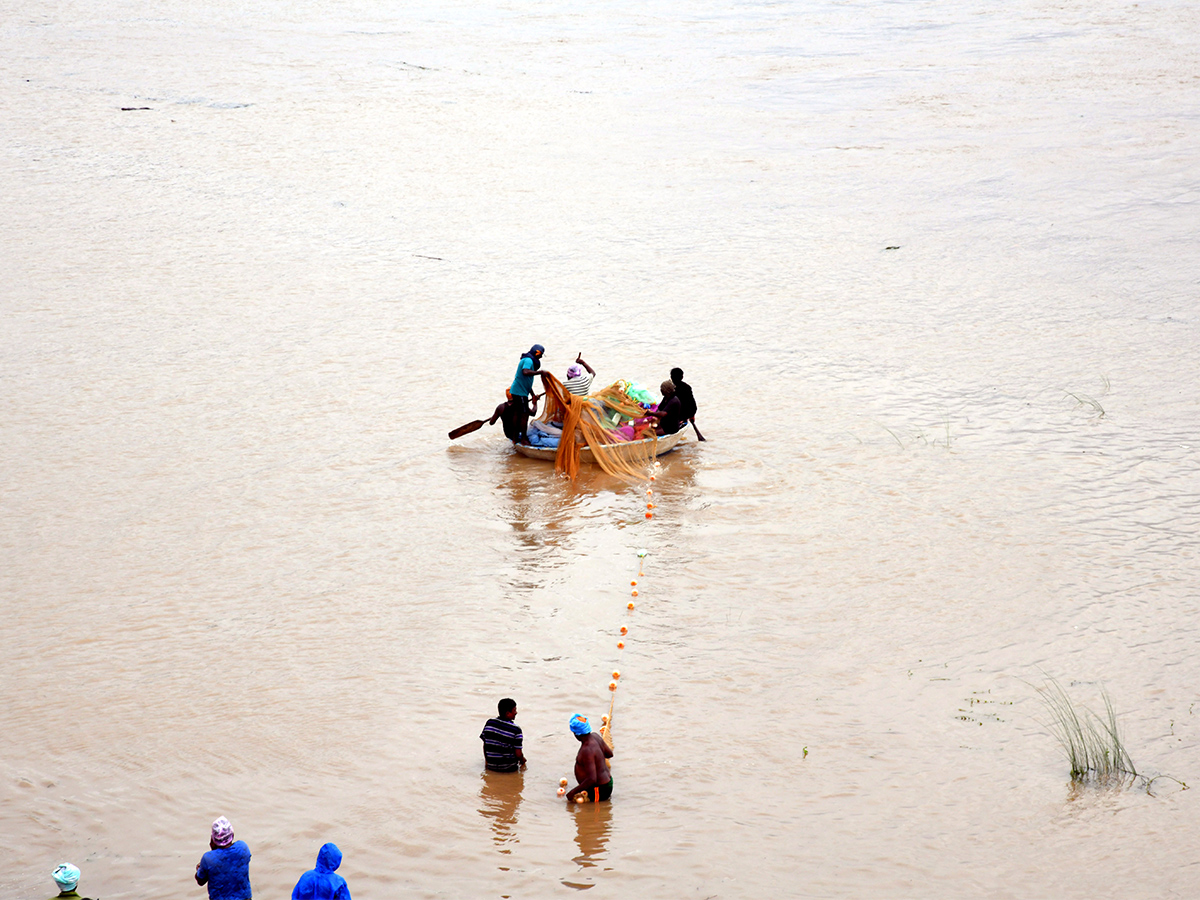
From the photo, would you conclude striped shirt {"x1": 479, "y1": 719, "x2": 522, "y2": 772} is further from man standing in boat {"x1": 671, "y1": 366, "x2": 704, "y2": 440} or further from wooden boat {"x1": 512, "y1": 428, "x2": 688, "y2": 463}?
man standing in boat {"x1": 671, "y1": 366, "x2": 704, "y2": 440}

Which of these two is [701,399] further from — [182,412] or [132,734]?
[132,734]

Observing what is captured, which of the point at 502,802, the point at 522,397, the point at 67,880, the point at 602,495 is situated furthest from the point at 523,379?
the point at 67,880

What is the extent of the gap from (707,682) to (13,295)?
14.4 m

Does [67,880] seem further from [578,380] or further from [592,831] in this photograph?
[578,380]

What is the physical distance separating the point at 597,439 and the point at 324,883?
733 cm

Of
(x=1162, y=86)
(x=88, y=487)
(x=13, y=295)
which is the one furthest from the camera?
(x=1162, y=86)

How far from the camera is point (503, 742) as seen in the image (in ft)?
23.4

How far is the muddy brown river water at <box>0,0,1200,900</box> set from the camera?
683 centimetres

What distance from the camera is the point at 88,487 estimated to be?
12.2 m

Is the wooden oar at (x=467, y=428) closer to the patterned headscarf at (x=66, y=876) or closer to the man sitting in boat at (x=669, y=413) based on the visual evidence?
the man sitting in boat at (x=669, y=413)

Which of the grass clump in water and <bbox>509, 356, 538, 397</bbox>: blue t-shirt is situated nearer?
the grass clump in water

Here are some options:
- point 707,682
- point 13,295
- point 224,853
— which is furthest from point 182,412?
point 224,853

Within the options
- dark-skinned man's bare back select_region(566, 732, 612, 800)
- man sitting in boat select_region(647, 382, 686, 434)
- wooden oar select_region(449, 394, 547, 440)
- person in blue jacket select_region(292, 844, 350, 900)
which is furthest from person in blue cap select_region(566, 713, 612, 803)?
wooden oar select_region(449, 394, 547, 440)

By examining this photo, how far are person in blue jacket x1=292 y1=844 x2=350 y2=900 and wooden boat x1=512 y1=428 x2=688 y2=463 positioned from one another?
7.17 meters
